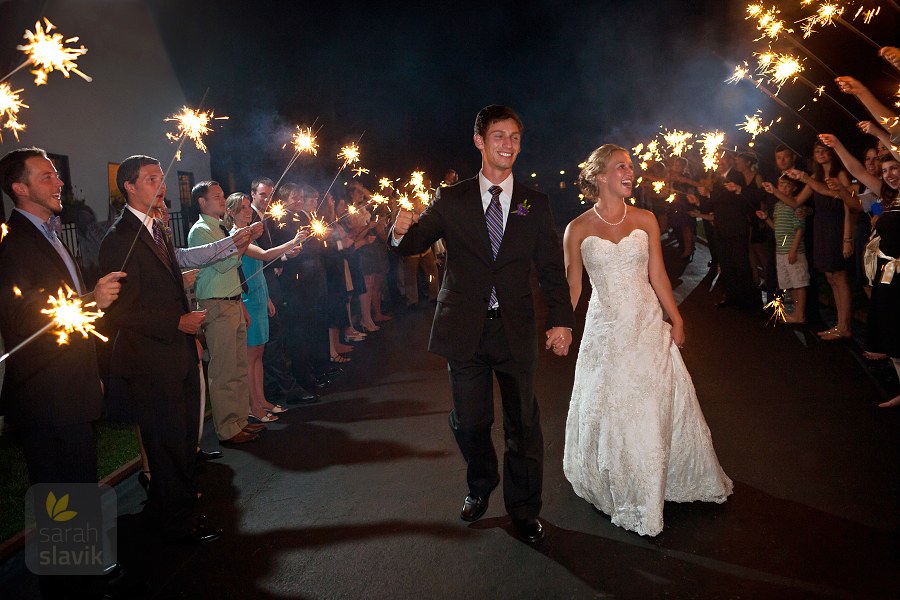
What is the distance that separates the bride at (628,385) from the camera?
13.7ft

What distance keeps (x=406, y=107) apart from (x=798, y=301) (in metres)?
23.4

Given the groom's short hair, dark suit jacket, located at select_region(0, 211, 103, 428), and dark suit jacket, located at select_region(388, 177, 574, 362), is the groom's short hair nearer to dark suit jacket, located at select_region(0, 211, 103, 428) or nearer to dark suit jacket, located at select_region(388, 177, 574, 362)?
dark suit jacket, located at select_region(388, 177, 574, 362)

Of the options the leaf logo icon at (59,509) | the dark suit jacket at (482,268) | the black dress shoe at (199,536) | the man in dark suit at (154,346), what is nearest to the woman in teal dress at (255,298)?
the man in dark suit at (154,346)

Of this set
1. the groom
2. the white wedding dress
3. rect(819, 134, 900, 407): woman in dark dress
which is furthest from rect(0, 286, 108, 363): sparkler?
rect(819, 134, 900, 407): woman in dark dress

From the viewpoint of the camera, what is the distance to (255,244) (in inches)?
275

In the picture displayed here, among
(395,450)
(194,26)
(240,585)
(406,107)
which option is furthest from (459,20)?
(240,585)

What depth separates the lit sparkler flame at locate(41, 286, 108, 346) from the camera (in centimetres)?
326

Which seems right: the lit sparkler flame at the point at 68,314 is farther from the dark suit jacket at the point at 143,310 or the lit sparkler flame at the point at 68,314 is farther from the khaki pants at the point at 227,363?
the khaki pants at the point at 227,363

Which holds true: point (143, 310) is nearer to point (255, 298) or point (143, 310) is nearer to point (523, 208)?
point (523, 208)

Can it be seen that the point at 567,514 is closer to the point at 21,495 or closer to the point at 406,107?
the point at 21,495

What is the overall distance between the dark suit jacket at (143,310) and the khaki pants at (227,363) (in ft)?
5.46

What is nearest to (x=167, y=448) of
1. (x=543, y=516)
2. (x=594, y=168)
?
(x=543, y=516)

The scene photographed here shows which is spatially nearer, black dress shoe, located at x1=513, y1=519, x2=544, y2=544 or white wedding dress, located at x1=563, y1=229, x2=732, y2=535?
black dress shoe, located at x1=513, y1=519, x2=544, y2=544

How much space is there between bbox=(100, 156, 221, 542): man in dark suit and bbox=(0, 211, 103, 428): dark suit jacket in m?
0.53
